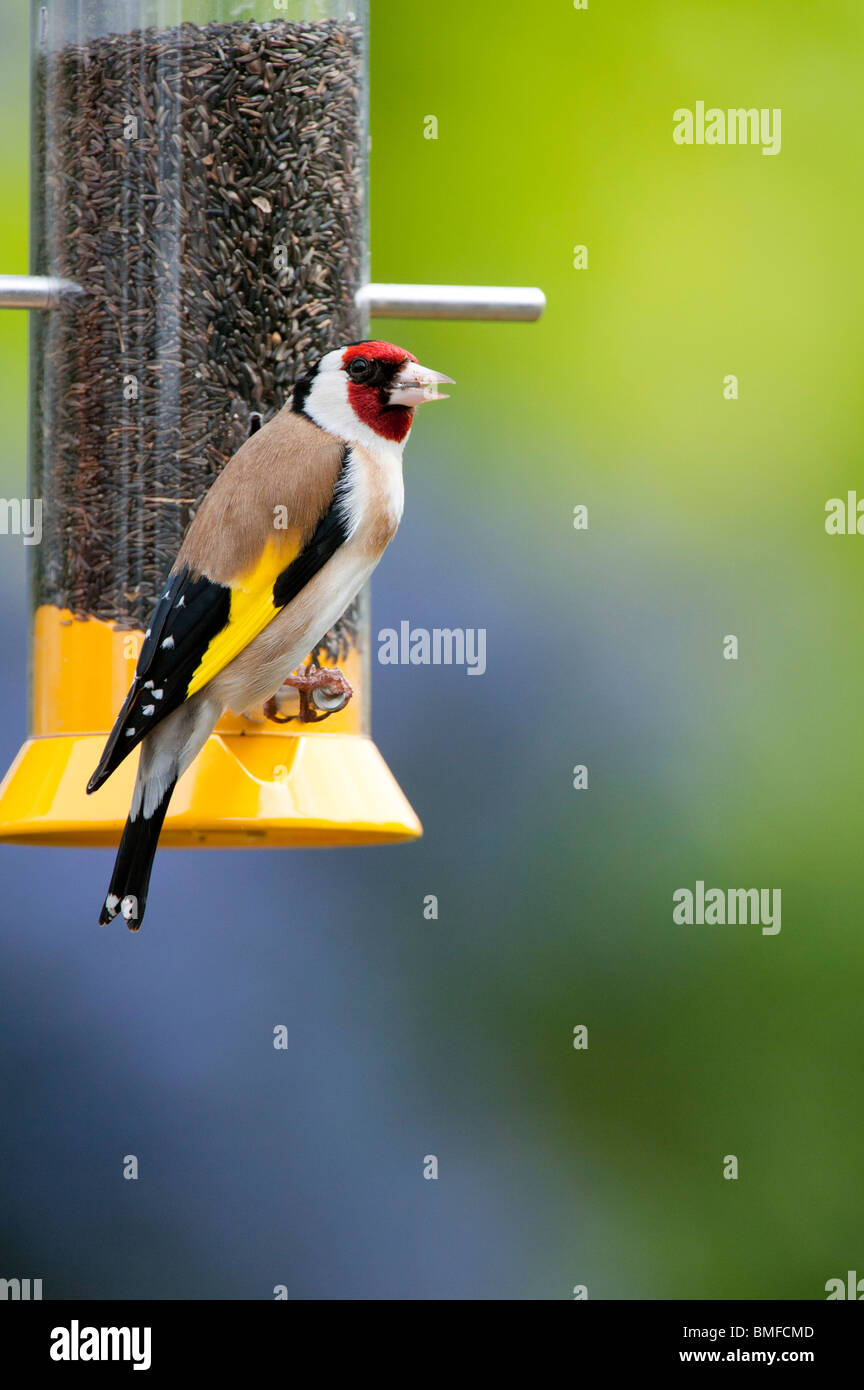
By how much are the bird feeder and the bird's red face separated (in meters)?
0.26

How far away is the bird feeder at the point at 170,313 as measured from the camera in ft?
14.3

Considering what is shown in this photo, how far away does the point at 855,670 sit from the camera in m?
7.19

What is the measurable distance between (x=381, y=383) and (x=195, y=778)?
31.8 inches

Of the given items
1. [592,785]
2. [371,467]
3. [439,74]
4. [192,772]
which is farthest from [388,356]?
[592,785]

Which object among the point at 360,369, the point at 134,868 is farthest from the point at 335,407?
the point at 134,868

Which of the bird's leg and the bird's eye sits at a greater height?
the bird's eye

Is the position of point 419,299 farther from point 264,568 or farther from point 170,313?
point 264,568

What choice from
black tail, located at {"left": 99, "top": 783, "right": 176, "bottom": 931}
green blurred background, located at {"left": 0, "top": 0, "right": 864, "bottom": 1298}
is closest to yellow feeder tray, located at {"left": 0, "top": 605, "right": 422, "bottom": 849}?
black tail, located at {"left": 99, "top": 783, "right": 176, "bottom": 931}

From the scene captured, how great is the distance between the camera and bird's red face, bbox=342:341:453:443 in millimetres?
4227

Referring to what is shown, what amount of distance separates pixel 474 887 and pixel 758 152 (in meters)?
2.51

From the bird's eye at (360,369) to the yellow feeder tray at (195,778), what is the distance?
2.10ft

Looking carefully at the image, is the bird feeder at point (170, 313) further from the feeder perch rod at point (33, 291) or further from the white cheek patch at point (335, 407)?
the white cheek patch at point (335, 407)

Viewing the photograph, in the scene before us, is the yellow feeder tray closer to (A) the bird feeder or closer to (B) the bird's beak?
(A) the bird feeder

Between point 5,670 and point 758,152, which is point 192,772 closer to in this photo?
point 5,670
